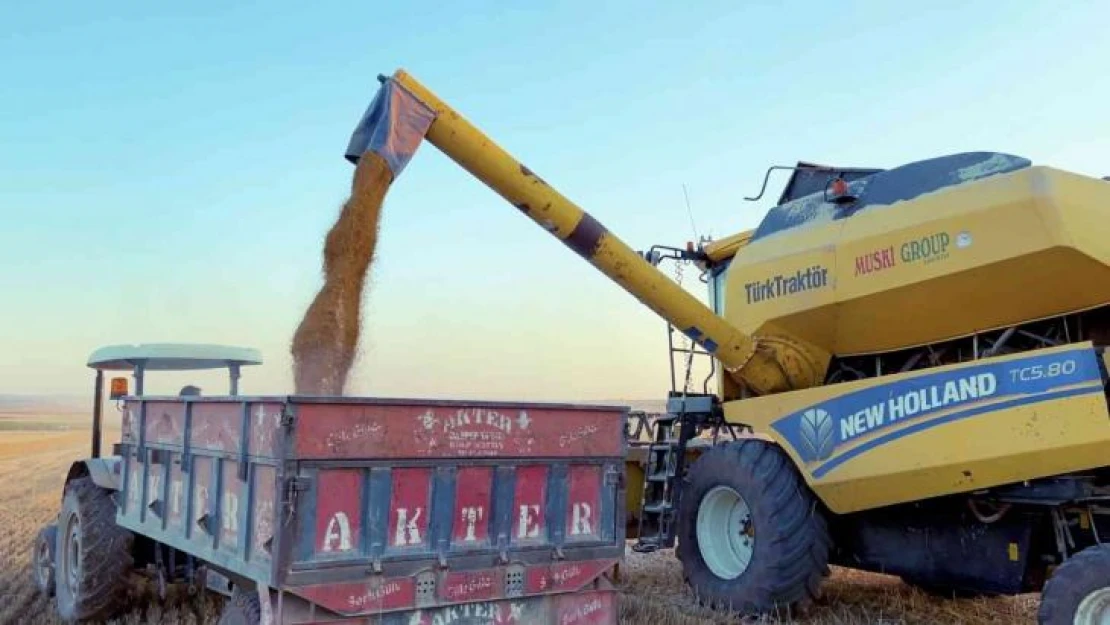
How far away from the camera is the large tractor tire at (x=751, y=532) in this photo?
242 inches

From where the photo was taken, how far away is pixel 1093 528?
199 inches

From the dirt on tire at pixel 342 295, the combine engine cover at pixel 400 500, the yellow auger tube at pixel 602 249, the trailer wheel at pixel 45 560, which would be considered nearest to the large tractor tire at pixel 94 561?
the trailer wheel at pixel 45 560

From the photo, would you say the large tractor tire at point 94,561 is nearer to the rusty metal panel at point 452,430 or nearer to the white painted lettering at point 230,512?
the white painted lettering at point 230,512

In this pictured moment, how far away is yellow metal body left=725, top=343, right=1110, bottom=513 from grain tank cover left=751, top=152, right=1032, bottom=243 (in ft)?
4.06

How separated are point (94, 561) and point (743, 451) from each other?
4.26 meters

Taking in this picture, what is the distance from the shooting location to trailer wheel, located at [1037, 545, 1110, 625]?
14.8ft

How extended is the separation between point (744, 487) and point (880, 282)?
164 centimetres

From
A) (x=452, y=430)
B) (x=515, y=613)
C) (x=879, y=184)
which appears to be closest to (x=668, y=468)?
(x=879, y=184)

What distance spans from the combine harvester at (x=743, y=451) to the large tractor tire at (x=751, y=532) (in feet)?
0.06

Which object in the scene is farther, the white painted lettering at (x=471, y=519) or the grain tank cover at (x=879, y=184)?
the grain tank cover at (x=879, y=184)

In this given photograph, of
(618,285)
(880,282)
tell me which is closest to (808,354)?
(880,282)

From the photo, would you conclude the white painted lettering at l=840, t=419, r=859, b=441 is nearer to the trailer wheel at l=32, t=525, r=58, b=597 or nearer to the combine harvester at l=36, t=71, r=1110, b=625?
the combine harvester at l=36, t=71, r=1110, b=625

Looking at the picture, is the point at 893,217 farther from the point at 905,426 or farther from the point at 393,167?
the point at 393,167

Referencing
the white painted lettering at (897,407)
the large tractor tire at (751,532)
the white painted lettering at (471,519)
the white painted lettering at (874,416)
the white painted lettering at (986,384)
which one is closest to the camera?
the white painted lettering at (471,519)
